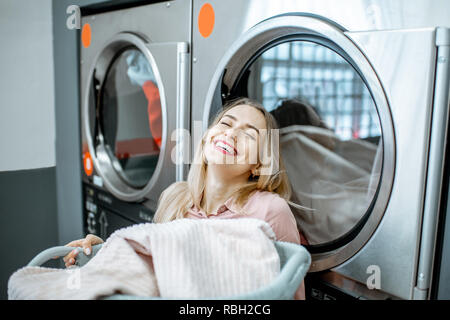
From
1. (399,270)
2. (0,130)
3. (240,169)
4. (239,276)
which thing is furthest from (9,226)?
(399,270)

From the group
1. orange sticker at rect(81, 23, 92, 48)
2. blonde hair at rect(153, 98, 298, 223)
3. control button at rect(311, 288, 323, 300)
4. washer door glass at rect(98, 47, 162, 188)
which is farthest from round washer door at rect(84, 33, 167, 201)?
control button at rect(311, 288, 323, 300)

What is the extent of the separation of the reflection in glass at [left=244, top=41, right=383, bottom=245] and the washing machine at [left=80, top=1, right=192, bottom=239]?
28 centimetres

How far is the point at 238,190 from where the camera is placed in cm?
112

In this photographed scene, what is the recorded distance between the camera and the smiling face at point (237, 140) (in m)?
1.04

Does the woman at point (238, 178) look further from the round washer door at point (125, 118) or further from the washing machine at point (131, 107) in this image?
the round washer door at point (125, 118)

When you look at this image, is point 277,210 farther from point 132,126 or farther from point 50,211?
point 50,211

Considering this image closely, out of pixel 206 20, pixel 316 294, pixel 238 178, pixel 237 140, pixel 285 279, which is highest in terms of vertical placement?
pixel 206 20

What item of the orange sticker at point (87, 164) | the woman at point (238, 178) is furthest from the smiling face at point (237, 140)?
the orange sticker at point (87, 164)

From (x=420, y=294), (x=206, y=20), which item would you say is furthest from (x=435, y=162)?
(x=206, y=20)

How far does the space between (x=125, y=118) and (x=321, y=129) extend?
2.77ft

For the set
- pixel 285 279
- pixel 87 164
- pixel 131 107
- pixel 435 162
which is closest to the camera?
pixel 285 279

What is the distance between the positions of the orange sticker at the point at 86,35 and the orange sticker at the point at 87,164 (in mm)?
468

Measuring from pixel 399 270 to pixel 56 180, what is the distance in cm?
160

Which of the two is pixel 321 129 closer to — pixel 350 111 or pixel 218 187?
pixel 350 111
